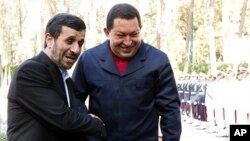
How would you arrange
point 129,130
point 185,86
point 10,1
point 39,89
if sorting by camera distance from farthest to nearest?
point 10,1, point 185,86, point 129,130, point 39,89

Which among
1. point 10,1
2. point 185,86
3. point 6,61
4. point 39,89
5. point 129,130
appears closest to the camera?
point 39,89

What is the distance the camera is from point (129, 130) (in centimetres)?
275

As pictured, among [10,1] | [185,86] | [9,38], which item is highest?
[10,1]

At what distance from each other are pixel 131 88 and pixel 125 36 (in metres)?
0.28

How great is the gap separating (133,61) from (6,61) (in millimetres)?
43027

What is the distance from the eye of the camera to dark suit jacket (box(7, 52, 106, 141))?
7.51ft

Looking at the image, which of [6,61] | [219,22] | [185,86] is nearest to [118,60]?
[185,86]

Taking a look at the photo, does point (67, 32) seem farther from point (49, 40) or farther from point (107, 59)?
point (107, 59)

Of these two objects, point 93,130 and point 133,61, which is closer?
point 93,130

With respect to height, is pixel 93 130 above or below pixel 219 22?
below

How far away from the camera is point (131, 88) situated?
273cm

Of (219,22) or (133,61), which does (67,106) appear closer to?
(133,61)

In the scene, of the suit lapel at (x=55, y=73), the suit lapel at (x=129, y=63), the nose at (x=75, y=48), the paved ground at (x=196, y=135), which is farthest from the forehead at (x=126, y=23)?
the paved ground at (x=196, y=135)

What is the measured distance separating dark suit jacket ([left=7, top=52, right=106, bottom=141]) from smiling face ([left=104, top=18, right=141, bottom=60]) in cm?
43
